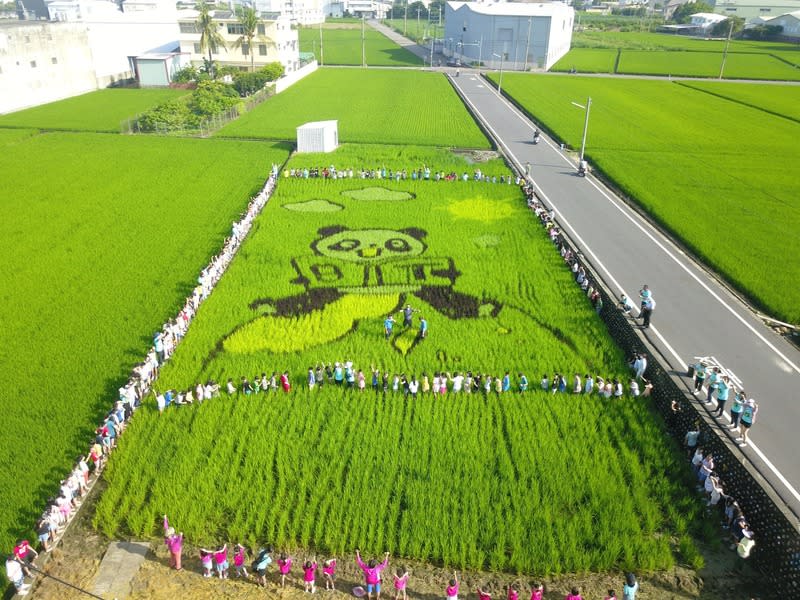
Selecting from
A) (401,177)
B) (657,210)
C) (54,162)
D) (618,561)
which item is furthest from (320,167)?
(618,561)

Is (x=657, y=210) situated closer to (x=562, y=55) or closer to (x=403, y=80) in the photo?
(x=403, y=80)

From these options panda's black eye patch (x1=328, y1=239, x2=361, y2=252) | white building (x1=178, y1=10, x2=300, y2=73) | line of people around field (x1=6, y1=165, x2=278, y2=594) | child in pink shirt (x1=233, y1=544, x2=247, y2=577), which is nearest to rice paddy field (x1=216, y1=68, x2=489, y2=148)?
white building (x1=178, y1=10, x2=300, y2=73)

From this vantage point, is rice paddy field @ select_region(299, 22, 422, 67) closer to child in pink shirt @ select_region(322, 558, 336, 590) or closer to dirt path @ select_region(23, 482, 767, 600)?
dirt path @ select_region(23, 482, 767, 600)

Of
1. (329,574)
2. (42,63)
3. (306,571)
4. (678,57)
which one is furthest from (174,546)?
(678,57)

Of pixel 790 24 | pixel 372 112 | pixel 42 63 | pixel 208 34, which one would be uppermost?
pixel 208 34

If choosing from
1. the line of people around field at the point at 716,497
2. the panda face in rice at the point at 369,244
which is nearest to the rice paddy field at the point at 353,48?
the panda face in rice at the point at 369,244

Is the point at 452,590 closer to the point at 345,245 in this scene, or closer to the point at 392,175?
the point at 345,245
